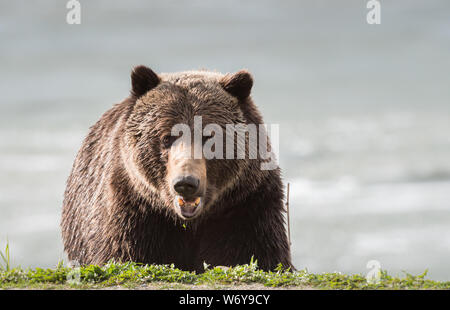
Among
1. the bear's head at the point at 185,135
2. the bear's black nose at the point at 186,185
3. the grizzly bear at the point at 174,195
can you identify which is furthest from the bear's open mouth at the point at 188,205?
the bear's black nose at the point at 186,185

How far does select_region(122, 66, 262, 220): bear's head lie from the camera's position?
7.75 m

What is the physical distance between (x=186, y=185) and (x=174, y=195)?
51 centimetres

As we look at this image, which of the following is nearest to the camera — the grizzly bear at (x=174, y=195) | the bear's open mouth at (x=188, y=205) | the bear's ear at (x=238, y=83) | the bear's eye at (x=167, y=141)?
the bear's open mouth at (x=188, y=205)

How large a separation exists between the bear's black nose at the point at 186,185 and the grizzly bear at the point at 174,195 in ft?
1.39

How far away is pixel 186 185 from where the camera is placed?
7.39 meters

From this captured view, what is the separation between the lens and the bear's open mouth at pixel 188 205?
25.3 feet

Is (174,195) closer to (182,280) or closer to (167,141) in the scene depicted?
(167,141)

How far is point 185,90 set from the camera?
335 inches

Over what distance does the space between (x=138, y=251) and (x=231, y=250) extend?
4.03 ft

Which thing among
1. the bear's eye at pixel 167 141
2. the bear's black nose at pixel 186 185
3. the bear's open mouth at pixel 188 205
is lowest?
the bear's open mouth at pixel 188 205

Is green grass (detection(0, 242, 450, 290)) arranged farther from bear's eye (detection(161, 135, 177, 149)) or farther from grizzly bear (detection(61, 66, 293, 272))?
bear's eye (detection(161, 135, 177, 149))

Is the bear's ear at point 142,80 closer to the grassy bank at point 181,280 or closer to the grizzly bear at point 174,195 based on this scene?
the grizzly bear at point 174,195

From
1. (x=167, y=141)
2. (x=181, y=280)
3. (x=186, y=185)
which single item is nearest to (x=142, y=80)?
(x=167, y=141)
